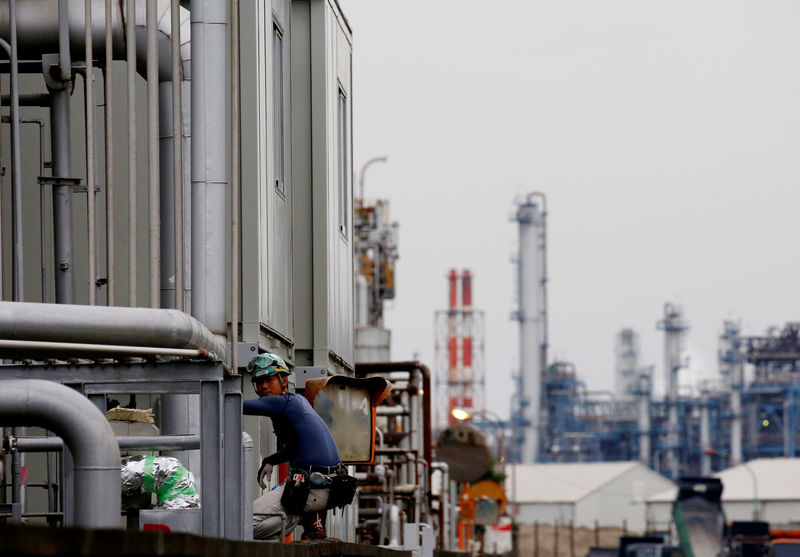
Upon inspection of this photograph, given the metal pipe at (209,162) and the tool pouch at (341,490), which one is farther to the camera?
the metal pipe at (209,162)

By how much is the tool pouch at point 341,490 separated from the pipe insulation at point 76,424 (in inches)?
123

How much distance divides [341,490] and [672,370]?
144m

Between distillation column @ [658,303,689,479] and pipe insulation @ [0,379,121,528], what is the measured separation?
143772 mm

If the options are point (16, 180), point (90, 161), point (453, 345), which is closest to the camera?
point (90, 161)

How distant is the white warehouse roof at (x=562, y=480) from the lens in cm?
11931

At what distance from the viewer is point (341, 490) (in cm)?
964

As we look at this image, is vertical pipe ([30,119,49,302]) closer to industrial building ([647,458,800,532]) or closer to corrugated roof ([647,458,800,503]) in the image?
industrial building ([647,458,800,532])

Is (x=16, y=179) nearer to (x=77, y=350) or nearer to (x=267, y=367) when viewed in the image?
(x=267, y=367)

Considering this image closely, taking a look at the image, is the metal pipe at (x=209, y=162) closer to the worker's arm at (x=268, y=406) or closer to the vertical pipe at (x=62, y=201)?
the vertical pipe at (x=62, y=201)

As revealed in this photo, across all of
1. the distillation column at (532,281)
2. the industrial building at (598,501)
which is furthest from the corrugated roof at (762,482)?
the distillation column at (532,281)

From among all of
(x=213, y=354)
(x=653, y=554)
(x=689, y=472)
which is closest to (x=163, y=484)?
(x=213, y=354)

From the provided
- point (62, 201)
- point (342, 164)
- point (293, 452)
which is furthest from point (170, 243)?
point (342, 164)

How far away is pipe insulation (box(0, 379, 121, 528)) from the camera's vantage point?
6387mm

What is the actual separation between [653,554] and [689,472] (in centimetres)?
7563
